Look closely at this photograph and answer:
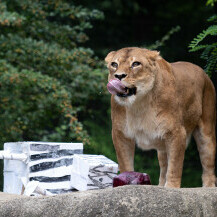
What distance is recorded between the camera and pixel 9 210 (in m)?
3.76

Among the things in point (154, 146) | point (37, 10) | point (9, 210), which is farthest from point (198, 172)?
point (9, 210)

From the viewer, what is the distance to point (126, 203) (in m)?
3.45

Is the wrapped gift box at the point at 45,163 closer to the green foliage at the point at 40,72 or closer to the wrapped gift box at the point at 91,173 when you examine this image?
the wrapped gift box at the point at 91,173

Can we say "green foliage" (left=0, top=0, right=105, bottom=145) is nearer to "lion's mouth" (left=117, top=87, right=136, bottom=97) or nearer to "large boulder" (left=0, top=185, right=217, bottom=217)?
"lion's mouth" (left=117, top=87, right=136, bottom=97)

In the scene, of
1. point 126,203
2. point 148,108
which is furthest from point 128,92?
point 126,203

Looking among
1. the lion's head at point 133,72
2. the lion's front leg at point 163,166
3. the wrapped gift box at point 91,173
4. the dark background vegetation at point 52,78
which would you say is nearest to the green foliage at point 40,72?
the dark background vegetation at point 52,78

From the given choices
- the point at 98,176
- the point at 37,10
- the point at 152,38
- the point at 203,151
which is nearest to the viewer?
the point at 98,176

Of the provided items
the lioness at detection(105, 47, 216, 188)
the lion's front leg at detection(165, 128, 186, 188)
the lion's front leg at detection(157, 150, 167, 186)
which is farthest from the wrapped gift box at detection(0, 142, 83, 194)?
the lion's front leg at detection(157, 150, 167, 186)

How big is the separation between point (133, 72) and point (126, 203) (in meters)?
1.67

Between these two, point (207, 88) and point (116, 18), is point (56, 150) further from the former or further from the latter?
point (116, 18)

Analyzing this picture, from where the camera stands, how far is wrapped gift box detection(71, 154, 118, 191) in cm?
480

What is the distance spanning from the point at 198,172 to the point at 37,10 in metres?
4.15

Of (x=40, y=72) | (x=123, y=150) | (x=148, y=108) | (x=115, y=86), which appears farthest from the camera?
(x=40, y=72)

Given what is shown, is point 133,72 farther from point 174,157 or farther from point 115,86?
point 174,157
